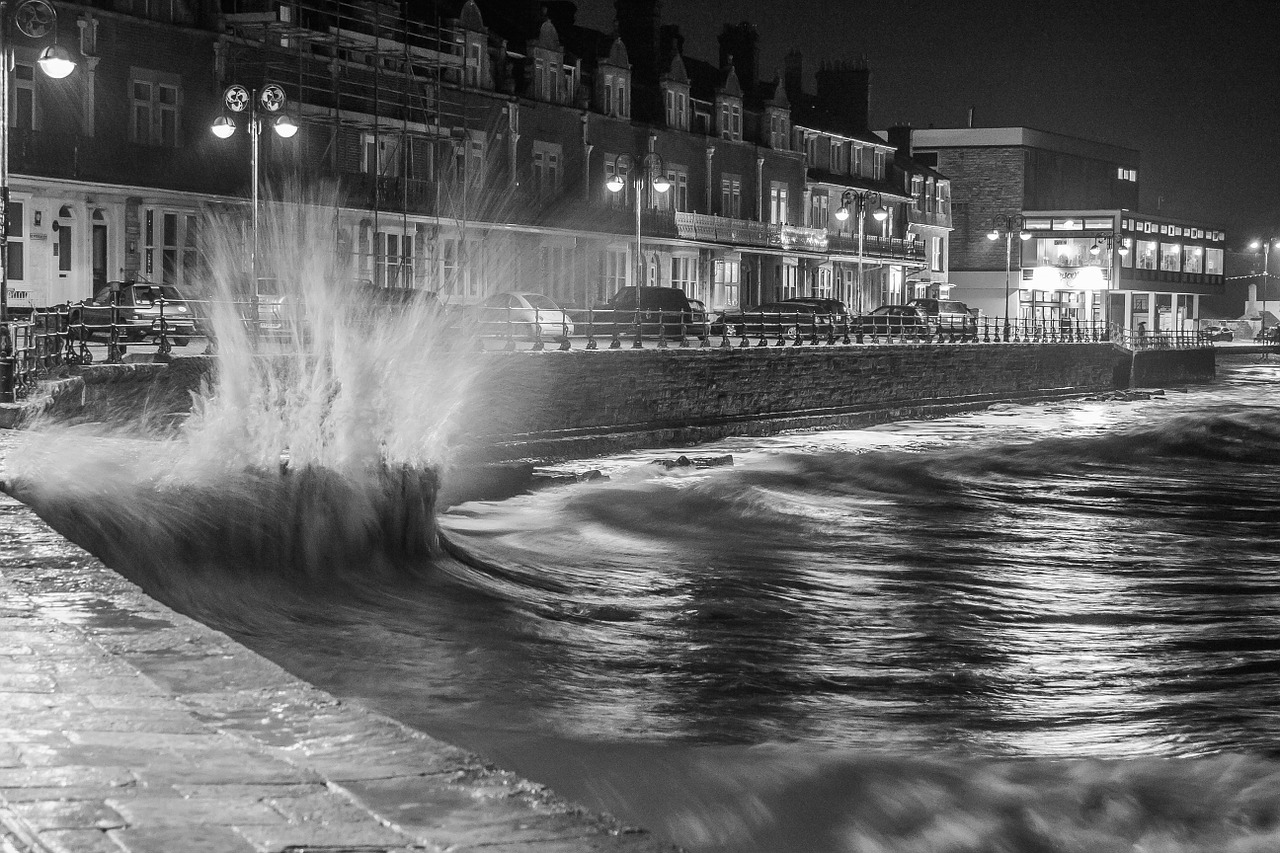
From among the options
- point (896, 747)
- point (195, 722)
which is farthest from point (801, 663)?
point (195, 722)

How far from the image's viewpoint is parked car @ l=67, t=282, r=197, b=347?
77.5 feet

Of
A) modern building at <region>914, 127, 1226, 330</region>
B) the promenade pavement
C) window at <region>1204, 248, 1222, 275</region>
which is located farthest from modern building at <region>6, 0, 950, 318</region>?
window at <region>1204, 248, 1222, 275</region>

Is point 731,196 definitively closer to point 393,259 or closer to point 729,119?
point 729,119

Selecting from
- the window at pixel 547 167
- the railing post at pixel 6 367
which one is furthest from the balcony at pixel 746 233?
the railing post at pixel 6 367

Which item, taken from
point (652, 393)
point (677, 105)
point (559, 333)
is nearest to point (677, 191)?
point (677, 105)

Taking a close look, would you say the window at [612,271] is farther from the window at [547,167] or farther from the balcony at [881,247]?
the balcony at [881,247]

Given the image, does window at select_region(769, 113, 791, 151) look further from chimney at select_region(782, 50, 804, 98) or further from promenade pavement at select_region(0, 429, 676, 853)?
promenade pavement at select_region(0, 429, 676, 853)

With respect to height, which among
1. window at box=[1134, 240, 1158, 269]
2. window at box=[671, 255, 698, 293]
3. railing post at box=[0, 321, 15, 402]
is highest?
window at box=[1134, 240, 1158, 269]

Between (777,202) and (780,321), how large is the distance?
23.3 m

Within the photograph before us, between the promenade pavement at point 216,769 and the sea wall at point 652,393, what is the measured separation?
12.3 m

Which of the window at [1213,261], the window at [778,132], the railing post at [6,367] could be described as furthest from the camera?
the window at [1213,261]

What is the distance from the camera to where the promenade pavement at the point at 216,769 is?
13.4ft

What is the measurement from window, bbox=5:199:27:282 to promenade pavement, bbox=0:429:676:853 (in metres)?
28.3

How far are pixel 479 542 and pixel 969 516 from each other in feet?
27.3
